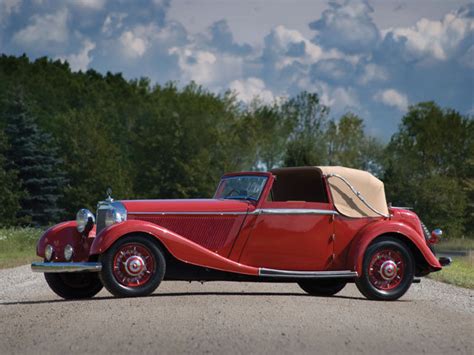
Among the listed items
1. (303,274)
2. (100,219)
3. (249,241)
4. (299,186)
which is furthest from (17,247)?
(303,274)

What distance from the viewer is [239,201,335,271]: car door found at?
508 inches

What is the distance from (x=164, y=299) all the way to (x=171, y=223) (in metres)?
1.07

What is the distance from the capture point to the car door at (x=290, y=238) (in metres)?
12.9

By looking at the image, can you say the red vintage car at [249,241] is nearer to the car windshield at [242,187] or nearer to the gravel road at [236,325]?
the car windshield at [242,187]

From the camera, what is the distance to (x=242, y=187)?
1355cm

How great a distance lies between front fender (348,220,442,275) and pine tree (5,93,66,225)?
4326 cm

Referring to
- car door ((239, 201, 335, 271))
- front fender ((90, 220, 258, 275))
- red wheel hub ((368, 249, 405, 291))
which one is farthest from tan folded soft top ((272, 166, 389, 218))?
front fender ((90, 220, 258, 275))

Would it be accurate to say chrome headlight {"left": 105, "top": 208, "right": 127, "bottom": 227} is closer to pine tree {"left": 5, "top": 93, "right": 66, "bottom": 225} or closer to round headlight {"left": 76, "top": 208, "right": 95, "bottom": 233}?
round headlight {"left": 76, "top": 208, "right": 95, "bottom": 233}

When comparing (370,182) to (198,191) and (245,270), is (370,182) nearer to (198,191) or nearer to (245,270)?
(245,270)

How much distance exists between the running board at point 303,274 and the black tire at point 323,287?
4.47 feet

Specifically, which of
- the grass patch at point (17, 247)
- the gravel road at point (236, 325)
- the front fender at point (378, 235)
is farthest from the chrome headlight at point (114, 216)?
the grass patch at point (17, 247)

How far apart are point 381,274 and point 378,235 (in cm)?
53

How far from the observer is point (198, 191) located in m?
79.4

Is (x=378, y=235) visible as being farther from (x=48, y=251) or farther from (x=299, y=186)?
(x=48, y=251)
